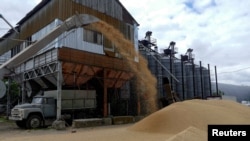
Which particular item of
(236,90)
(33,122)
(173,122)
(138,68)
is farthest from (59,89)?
(236,90)

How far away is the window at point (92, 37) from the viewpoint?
2608 centimetres

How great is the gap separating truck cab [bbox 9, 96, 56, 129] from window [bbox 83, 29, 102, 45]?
7.14 m

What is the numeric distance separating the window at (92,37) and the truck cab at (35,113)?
7137 mm

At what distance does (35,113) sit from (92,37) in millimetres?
9642

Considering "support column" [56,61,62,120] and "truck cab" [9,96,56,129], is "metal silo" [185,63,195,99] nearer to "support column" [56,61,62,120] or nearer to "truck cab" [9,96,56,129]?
"support column" [56,61,62,120]

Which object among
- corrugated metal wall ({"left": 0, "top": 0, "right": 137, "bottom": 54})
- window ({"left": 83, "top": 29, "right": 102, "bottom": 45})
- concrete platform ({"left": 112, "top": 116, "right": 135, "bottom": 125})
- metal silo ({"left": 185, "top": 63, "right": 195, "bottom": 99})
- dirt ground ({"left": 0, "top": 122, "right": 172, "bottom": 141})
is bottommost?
concrete platform ({"left": 112, "top": 116, "right": 135, "bottom": 125})

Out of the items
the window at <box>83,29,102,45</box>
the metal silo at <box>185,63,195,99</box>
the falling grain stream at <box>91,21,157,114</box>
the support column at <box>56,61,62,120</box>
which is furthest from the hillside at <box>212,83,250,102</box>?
the support column at <box>56,61,62,120</box>

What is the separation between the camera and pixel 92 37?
26750 mm

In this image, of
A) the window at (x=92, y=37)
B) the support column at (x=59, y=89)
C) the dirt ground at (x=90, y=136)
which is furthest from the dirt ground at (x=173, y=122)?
the window at (x=92, y=37)

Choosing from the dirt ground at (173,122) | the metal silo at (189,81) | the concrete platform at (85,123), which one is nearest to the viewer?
the dirt ground at (173,122)

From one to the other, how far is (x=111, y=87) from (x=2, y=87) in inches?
466

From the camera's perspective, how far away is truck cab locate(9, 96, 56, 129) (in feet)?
63.0

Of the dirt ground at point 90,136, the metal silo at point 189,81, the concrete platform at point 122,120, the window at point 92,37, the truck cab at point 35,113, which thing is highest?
the window at point 92,37

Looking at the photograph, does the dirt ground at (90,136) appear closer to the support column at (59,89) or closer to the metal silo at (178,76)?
the support column at (59,89)
